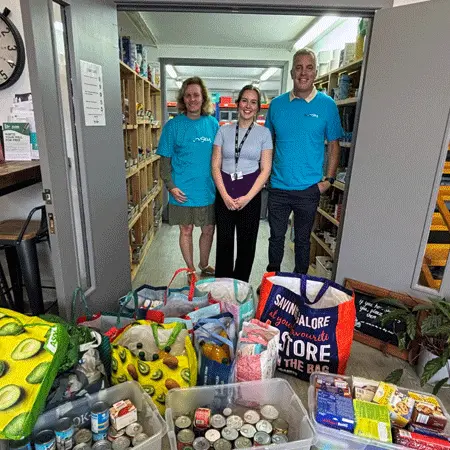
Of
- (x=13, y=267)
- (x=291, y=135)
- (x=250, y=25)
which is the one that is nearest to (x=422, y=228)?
(x=291, y=135)

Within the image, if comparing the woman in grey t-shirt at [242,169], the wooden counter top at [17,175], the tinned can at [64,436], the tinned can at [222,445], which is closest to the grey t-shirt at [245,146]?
the woman in grey t-shirt at [242,169]

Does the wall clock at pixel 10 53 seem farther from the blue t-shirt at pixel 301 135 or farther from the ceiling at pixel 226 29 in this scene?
the ceiling at pixel 226 29

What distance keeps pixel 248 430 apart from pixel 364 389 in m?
0.55

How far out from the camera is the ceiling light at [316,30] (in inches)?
149

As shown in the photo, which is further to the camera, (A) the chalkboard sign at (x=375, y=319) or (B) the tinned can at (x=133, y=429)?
(A) the chalkboard sign at (x=375, y=319)

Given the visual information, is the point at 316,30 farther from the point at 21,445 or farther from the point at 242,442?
the point at 21,445

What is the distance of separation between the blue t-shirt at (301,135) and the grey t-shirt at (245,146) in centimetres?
11

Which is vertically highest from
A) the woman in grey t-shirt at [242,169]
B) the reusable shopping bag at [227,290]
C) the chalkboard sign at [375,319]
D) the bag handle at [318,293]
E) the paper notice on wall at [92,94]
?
the paper notice on wall at [92,94]

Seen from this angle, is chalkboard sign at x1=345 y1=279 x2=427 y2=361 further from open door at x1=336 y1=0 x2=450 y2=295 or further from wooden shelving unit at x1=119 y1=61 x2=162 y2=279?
wooden shelving unit at x1=119 y1=61 x2=162 y2=279

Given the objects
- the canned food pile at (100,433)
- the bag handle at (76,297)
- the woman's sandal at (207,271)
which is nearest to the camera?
the canned food pile at (100,433)

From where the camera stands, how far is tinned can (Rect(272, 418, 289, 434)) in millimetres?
1342

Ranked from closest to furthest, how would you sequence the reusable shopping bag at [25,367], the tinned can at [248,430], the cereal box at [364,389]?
the reusable shopping bag at [25,367], the tinned can at [248,430], the cereal box at [364,389]

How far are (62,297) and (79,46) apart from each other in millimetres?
1259

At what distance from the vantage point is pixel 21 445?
3.87 feet
